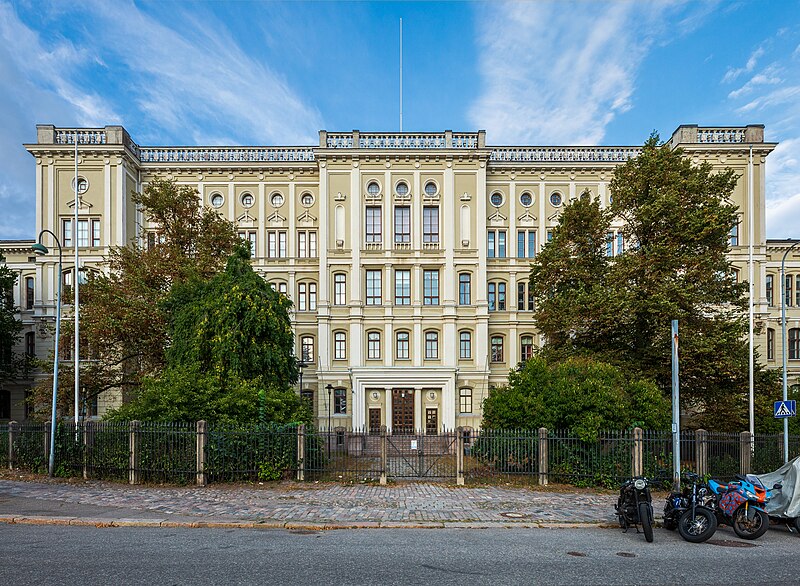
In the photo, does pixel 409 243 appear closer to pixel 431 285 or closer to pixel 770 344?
pixel 431 285

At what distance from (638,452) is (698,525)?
465 centimetres

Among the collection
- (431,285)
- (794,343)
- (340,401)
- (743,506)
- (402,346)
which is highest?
(431,285)

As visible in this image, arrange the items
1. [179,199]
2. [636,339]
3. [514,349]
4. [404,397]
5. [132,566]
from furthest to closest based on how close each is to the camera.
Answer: [514,349], [404,397], [179,199], [636,339], [132,566]

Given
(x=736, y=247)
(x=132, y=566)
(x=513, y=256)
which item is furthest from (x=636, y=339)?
(x=132, y=566)

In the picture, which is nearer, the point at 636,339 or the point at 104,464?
the point at 104,464

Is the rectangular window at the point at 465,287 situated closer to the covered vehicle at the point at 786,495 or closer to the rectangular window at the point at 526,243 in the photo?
the rectangular window at the point at 526,243

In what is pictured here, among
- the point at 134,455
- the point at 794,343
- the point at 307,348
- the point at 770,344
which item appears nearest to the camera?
the point at 134,455

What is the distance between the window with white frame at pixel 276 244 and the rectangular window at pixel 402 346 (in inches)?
383

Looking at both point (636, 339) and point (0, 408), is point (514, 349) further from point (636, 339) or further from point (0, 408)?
point (0, 408)

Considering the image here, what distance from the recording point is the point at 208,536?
31.2 feet

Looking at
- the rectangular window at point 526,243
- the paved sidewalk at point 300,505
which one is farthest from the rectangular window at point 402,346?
the paved sidewalk at point 300,505

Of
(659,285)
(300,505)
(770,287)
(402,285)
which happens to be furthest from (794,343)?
(300,505)

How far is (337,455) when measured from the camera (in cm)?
1553

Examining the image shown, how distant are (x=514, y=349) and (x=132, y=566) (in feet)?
88.9
